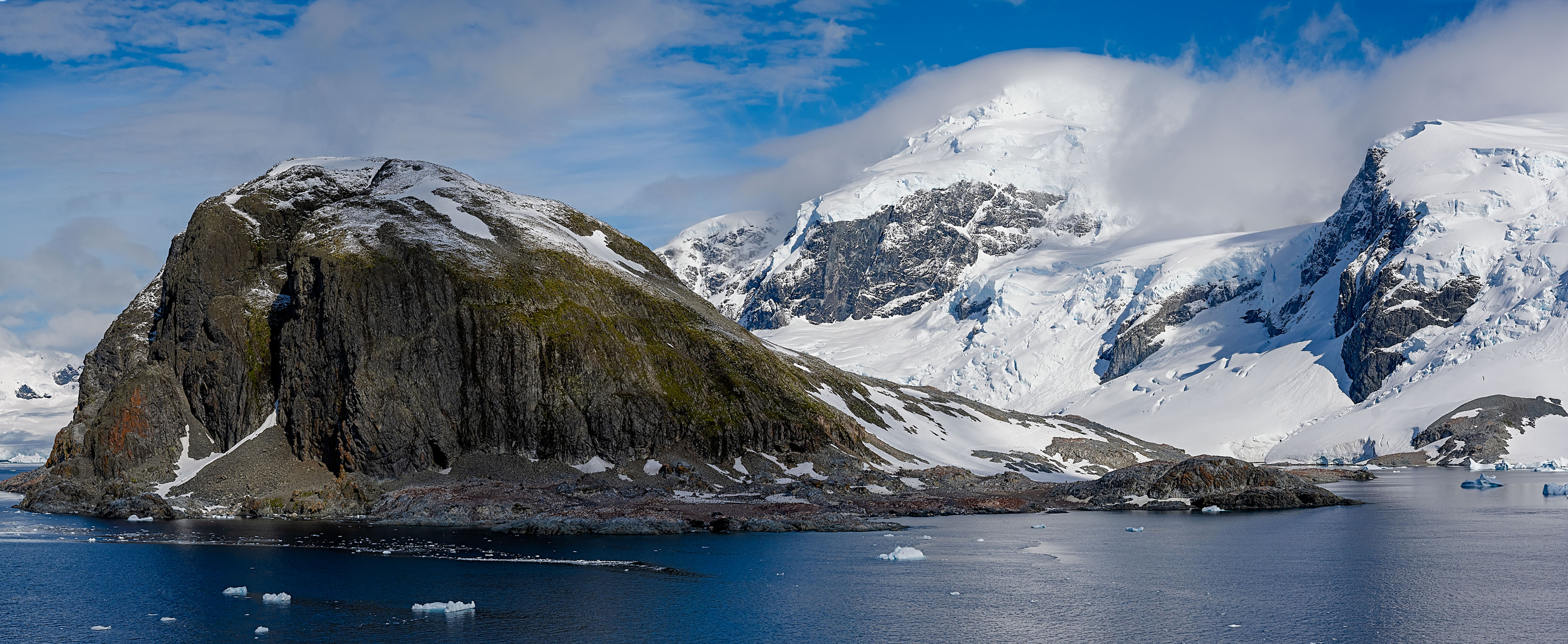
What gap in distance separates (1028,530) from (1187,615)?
38180 mm

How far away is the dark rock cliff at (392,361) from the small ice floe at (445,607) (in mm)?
60357

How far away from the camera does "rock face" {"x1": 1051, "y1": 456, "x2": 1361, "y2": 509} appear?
103 meters

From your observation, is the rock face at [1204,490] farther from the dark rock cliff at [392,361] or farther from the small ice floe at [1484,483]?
the small ice floe at [1484,483]

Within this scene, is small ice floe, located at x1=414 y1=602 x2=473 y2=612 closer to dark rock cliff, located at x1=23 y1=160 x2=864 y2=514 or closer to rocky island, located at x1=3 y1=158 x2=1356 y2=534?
rocky island, located at x1=3 y1=158 x2=1356 y2=534

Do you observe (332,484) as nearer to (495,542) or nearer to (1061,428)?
(495,542)

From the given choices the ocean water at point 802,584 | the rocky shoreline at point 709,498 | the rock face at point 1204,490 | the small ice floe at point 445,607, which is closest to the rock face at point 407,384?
the rocky shoreline at point 709,498

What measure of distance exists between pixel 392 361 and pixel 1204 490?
83050mm

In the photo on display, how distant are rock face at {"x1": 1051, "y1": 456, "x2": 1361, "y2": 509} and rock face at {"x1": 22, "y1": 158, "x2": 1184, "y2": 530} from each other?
2073 centimetres

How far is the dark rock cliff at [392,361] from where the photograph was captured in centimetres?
10669

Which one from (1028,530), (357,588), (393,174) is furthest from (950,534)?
(393,174)

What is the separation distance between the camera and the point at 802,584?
185 feet

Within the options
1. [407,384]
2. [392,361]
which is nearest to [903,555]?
[407,384]

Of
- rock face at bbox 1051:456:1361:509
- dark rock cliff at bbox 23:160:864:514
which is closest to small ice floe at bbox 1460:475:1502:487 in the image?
rock face at bbox 1051:456:1361:509

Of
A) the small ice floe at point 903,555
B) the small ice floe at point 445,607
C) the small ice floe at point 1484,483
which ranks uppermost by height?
the small ice floe at point 1484,483
